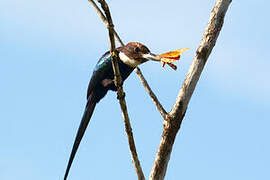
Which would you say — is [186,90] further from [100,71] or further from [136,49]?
[100,71]

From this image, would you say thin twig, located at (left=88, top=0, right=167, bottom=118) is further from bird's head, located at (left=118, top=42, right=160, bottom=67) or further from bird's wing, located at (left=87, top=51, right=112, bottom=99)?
bird's wing, located at (left=87, top=51, right=112, bottom=99)

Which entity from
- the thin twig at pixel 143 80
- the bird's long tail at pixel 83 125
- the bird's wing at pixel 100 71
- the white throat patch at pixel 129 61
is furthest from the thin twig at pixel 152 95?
the bird's long tail at pixel 83 125

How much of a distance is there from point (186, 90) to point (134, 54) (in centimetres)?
174

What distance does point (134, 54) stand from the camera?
5578 mm

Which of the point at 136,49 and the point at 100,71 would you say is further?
the point at 100,71

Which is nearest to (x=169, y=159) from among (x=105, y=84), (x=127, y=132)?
(x=127, y=132)

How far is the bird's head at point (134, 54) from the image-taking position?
18.3ft

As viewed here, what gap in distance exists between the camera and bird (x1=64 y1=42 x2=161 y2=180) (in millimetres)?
5582

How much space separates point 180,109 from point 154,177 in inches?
27.5

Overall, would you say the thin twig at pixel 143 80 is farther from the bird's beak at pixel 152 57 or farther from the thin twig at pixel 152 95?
the bird's beak at pixel 152 57

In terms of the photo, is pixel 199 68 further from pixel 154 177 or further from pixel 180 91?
pixel 154 177

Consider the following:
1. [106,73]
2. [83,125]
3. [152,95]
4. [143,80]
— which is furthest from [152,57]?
[83,125]

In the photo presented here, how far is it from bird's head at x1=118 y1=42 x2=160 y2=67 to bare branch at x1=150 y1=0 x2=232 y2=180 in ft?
4.95

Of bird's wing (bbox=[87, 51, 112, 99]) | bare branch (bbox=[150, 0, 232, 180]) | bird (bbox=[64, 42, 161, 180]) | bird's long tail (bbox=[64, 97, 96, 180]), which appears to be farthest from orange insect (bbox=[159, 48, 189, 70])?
bird's long tail (bbox=[64, 97, 96, 180])
